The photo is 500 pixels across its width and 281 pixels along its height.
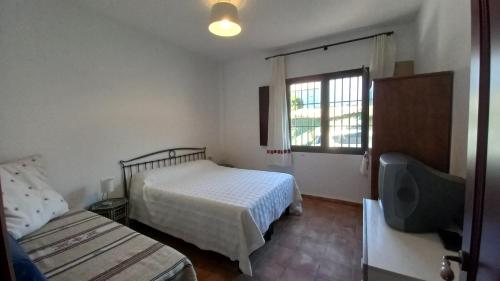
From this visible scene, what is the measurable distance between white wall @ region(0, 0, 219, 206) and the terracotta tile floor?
1.11m

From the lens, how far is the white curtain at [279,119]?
355cm

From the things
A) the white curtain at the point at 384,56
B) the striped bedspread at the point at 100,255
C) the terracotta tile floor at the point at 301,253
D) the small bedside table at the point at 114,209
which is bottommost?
the terracotta tile floor at the point at 301,253

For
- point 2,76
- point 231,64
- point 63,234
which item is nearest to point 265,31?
point 231,64

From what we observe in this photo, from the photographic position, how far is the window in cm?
312

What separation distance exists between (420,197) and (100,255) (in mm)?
1925

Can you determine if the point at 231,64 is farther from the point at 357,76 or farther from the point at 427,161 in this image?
the point at 427,161

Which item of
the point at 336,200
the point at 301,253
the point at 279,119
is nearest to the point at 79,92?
the point at 279,119

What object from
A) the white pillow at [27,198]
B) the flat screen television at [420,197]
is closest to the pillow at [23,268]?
the white pillow at [27,198]

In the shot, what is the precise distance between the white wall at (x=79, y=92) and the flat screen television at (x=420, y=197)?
112 inches

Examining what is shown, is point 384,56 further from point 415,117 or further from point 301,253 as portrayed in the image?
point 301,253

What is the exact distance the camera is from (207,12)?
2.37 m

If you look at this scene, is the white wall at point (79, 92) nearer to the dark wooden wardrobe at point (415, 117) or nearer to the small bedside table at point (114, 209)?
the small bedside table at point (114, 209)

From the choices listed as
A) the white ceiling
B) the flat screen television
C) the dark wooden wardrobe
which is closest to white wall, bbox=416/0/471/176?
the dark wooden wardrobe

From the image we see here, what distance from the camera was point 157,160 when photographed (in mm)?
3062
